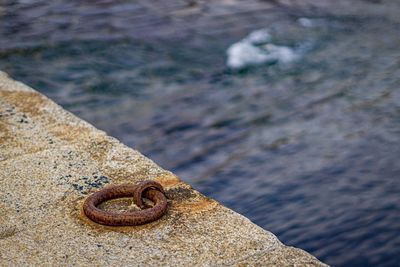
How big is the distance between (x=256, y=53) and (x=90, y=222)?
3965 mm

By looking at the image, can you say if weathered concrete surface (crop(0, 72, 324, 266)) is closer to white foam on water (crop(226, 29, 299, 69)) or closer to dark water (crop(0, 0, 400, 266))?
dark water (crop(0, 0, 400, 266))

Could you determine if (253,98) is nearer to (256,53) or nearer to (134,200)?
(256,53)

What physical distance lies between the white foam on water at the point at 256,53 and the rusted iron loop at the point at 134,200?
11.1ft

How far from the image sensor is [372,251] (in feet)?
12.7

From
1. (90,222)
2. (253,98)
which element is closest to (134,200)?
(90,222)

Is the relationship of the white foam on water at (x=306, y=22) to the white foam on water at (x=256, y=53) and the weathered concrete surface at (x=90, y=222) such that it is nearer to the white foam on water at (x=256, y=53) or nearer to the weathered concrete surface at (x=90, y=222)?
the white foam on water at (x=256, y=53)

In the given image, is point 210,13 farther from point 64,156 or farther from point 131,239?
point 131,239

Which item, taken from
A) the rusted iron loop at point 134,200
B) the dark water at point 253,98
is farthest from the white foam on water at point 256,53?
the rusted iron loop at point 134,200

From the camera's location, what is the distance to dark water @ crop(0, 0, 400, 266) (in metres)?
4.29

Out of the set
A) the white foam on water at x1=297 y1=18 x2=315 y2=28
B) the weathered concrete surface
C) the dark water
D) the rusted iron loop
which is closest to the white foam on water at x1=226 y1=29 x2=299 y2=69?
the dark water

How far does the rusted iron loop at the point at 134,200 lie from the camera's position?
3.04 meters

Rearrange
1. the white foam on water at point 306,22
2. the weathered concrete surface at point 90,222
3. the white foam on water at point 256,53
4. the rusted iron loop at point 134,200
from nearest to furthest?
the weathered concrete surface at point 90,222, the rusted iron loop at point 134,200, the white foam on water at point 256,53, the white foam on water at point 306,22

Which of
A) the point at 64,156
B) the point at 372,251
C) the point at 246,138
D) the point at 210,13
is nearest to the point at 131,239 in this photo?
the point at 64,156

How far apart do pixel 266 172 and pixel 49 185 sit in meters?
1.69
